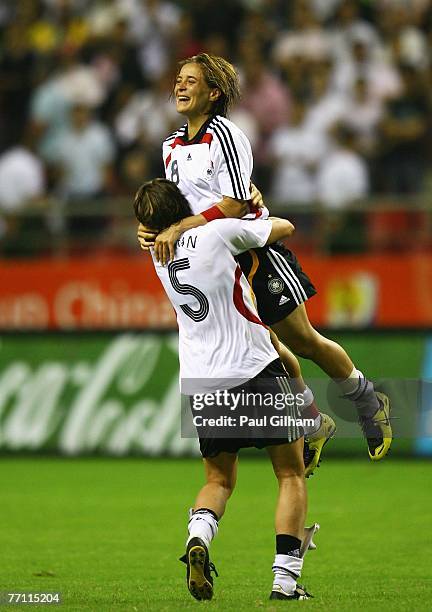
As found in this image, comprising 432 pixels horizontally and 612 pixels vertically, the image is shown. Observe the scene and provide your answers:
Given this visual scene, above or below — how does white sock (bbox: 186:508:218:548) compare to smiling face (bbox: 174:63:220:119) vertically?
below

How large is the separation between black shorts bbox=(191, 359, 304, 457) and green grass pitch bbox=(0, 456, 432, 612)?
770 millimetres

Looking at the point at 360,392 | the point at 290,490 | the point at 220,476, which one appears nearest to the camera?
the point at 290,490

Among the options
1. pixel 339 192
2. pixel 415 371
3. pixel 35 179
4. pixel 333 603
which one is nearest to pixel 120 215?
pixel 35 179

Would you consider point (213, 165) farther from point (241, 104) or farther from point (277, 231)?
point (241, 104)

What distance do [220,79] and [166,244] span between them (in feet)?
3.18

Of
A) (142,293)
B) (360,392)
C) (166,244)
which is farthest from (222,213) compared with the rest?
(142,293)

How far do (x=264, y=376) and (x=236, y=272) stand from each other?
54 centimetres

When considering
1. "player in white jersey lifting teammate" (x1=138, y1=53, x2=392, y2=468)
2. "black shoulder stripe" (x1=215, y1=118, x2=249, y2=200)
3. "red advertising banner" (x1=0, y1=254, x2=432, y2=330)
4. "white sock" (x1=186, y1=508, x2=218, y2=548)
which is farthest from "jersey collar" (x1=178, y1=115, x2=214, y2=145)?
"red advertising banner" (x1=0, y1=254, x2=432, y2=330)

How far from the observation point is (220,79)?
270 inches

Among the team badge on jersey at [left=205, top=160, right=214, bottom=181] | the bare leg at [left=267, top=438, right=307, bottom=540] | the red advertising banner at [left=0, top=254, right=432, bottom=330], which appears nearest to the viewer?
the bare leg at [left=267, top=438, right=307, bottom=540]

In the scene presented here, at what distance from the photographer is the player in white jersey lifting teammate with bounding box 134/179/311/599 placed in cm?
650

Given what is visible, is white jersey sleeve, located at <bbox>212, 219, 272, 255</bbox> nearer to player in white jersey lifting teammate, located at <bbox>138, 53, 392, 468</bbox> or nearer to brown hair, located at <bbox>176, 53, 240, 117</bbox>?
player in white jersey lifting teammate, located at <bbox>138, 53, 392, 468</bbox>

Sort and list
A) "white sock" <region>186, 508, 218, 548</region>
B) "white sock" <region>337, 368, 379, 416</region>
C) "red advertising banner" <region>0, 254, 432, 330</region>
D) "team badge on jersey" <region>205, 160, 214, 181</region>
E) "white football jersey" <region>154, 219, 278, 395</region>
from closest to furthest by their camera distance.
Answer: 1. "white sock" <region>186, 508, 218, 548</region>
2. "white football jersey" <region>154, 219, 278, 395</region>
3. "team badge on jersey" <region>205, 160, 214, 181</region>
4. "white sock" <region>337, 368, 379, 416</region>
5. "red advertising banner" <region>0, 254, 432, 330</region>

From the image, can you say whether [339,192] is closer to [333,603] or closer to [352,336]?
[352,336]
